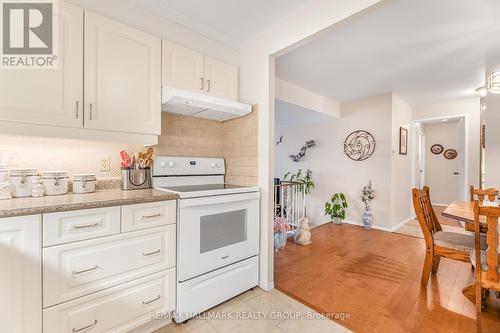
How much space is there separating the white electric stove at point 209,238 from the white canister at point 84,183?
45 cm

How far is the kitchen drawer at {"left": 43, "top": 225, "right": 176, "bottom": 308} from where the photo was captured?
1.20 m

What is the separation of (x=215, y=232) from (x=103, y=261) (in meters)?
0.75

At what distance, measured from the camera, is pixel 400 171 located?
421 centimetres

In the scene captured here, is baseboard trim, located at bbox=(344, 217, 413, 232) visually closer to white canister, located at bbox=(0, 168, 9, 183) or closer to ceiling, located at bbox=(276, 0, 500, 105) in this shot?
ceiling, located at bbox=(276, 0, 500, 105)

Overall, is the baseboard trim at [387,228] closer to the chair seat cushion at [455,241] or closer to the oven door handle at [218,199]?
the chair seat cushion at [455,241]

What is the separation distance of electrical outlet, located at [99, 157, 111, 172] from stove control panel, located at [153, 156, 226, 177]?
14.2 inches

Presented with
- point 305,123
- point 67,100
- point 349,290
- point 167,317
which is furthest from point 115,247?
point 305,123

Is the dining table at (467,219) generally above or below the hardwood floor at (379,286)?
above

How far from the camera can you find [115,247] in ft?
4.56

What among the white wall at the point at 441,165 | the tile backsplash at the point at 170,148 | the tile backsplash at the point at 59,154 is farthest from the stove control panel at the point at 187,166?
the white wall at the point at 441,165

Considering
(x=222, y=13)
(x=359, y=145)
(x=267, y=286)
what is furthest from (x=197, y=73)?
(x=359, y=145)

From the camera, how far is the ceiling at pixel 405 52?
1.92 m

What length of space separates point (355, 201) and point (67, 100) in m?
4.47

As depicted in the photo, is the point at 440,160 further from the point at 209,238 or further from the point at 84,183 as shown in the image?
the point at 84,183
